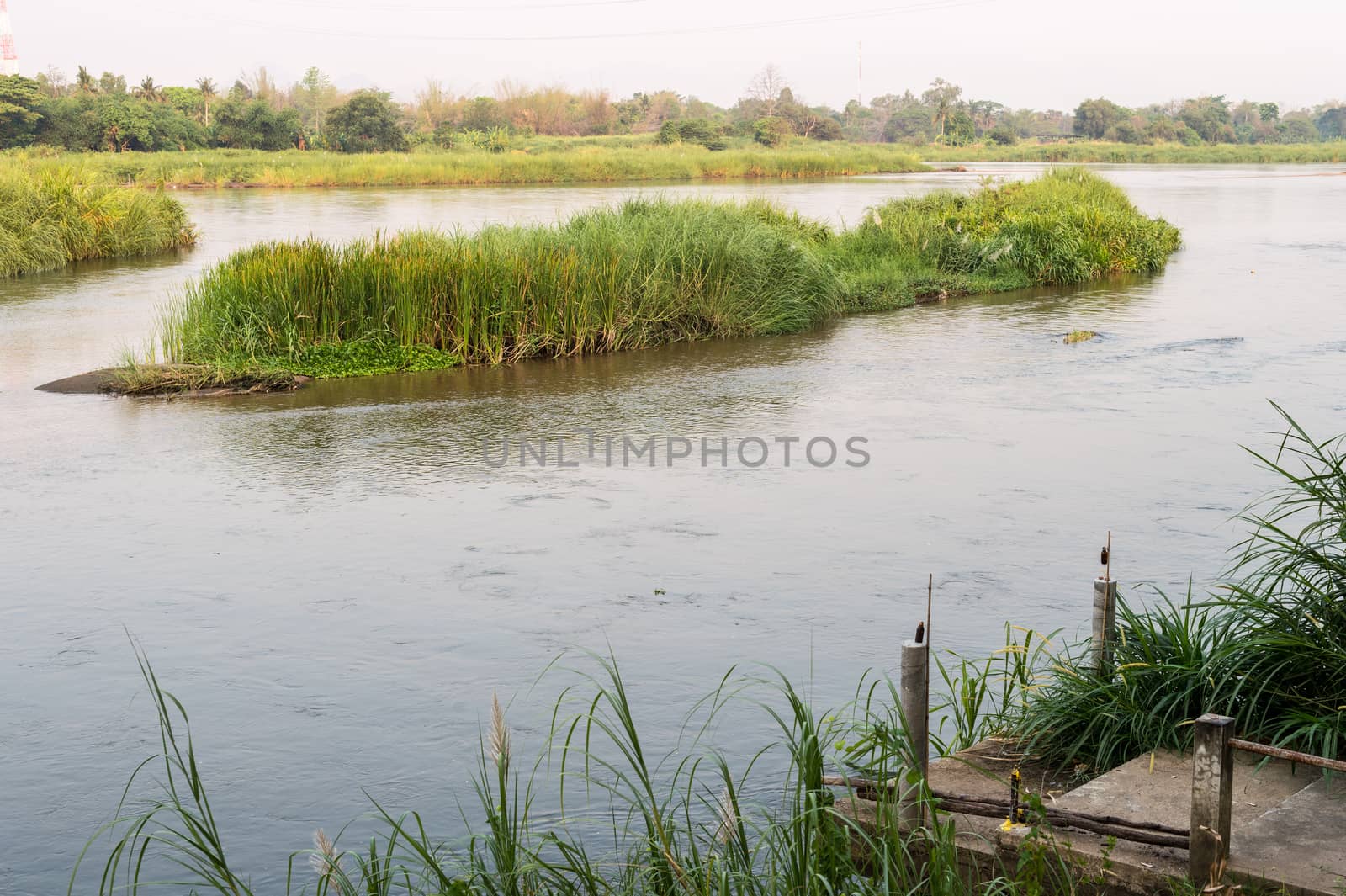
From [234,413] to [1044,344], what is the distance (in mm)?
9049

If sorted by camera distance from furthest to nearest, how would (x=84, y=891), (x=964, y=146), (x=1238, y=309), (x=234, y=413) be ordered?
(x=964, y=146), (x=1238, y=309), (x=234, y=413), (x=84, y=891)

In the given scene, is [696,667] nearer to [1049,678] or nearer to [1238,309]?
[1049,678]

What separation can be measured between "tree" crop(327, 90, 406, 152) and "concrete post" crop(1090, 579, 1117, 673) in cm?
6976

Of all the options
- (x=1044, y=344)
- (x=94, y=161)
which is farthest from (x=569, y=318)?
(x=94, y=161)

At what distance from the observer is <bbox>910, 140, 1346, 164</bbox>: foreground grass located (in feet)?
301

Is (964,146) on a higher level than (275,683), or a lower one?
higher

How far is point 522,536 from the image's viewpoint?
7914 mm

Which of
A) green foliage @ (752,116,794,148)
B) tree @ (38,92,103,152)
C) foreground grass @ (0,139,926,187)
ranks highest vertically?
green foliage @ (752,116,794,148)

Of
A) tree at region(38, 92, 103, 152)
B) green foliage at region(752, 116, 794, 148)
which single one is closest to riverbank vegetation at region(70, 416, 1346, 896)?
tree at region(38, 92, 103, 152)

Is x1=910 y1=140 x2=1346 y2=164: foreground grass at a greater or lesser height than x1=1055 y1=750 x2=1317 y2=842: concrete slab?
greater

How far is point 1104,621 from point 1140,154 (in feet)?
323

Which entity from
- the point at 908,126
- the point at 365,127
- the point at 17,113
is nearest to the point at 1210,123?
the point at 908,126

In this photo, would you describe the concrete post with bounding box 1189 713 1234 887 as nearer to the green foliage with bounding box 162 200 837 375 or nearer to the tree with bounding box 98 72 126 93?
the green foliage with bounding box 162 200 837 375

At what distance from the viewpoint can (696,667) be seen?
5824 millimetres
